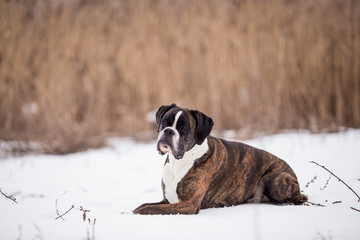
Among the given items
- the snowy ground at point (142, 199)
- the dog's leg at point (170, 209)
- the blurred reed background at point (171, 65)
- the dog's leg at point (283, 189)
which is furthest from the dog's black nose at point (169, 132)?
the blurred reed background at point (171, 65)

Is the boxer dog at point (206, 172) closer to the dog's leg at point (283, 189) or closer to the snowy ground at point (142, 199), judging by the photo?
the dog's leg at point (283, 189)

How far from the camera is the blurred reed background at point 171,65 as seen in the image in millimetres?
7449

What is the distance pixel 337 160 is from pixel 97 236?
3.78m

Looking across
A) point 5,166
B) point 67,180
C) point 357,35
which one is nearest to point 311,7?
point 357,35

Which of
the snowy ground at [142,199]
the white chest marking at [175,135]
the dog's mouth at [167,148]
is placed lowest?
the snowy ground at [142,199]

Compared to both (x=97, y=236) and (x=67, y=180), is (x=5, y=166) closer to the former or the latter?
(x=67, y=180)

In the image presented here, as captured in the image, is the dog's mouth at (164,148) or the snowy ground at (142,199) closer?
the snowy ground at (142,199)

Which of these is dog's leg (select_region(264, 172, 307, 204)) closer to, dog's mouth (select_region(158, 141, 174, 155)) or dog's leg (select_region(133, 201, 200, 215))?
dog's leg (select_region(133, 201, 200, 215))

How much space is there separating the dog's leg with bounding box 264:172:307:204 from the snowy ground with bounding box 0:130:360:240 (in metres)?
0.20

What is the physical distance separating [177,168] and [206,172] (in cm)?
27

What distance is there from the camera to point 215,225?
2.41 meters

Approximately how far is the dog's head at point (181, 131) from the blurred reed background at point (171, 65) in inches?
168

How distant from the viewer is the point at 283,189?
3.35m

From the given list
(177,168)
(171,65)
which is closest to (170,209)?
(177,168)
